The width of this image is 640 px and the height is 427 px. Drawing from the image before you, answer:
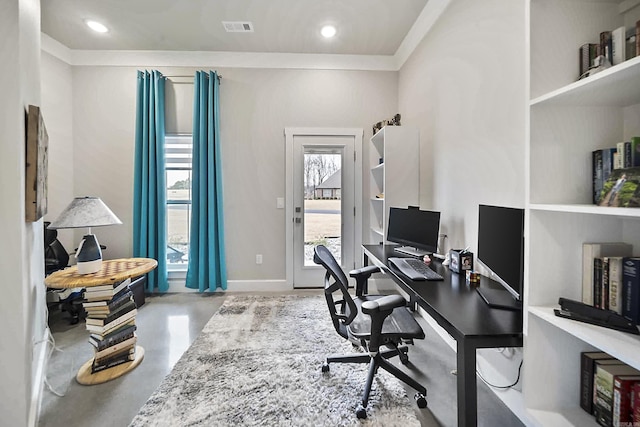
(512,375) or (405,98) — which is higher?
(405,98)

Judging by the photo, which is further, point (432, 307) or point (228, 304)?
point (228, 304)

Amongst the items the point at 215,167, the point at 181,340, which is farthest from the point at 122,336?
the point at 215,167

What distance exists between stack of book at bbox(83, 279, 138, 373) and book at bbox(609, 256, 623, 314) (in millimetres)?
2671

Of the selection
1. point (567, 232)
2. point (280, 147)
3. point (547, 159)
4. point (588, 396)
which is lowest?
point (588, 396)

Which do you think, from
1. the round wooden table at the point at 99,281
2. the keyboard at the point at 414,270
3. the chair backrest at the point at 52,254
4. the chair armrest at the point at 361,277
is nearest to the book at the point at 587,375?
the keyboard at the point at 414,270

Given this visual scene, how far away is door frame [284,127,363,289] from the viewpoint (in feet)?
12.1

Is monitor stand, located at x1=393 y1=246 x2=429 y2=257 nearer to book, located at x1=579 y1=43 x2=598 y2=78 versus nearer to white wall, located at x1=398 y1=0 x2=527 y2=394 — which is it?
white wall, located at x1=398 y1=0 x2=527 y2=394

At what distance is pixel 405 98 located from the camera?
3.50 m

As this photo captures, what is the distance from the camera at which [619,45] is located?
102 centimetres

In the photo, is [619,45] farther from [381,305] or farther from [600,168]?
[381,305]

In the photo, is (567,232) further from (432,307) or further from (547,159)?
(432,307)

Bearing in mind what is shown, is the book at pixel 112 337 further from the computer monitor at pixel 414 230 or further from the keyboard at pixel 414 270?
the computer monitor at pixel 414 230

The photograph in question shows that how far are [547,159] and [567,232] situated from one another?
302 millimetres

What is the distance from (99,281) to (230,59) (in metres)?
2.95
